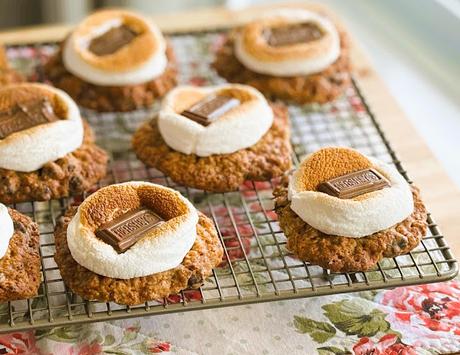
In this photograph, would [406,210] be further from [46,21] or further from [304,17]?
[46,21]

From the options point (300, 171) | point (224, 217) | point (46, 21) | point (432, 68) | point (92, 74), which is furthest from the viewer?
point (46, 21)

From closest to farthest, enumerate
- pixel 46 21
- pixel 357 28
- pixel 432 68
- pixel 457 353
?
1. pixel 457 353
2. pixel 432 68
3. pixel 357 28
4. pixel 46 21

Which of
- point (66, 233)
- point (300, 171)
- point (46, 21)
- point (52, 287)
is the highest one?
point (300, 171)

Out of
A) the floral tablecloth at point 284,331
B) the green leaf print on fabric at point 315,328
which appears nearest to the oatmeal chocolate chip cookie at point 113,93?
the floral tablecloth at point 284,331

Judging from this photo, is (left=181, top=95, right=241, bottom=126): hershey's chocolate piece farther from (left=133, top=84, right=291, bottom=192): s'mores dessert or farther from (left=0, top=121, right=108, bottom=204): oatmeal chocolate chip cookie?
(left=0, top=121, right=108, bottom=204): oatmeal chocolate chip cookie

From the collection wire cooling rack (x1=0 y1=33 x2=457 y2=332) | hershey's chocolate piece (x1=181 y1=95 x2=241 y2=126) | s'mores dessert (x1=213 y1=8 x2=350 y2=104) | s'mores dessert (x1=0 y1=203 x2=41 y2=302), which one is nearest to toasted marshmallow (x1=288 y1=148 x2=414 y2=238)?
wire cooling rack (x1=0 y1=33 x2=457 y2=332)

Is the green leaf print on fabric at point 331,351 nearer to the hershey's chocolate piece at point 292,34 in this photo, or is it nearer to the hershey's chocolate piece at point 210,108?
the hershey's chocolate piece at point 210,108

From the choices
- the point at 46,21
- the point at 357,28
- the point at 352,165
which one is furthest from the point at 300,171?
the point at 46,21
